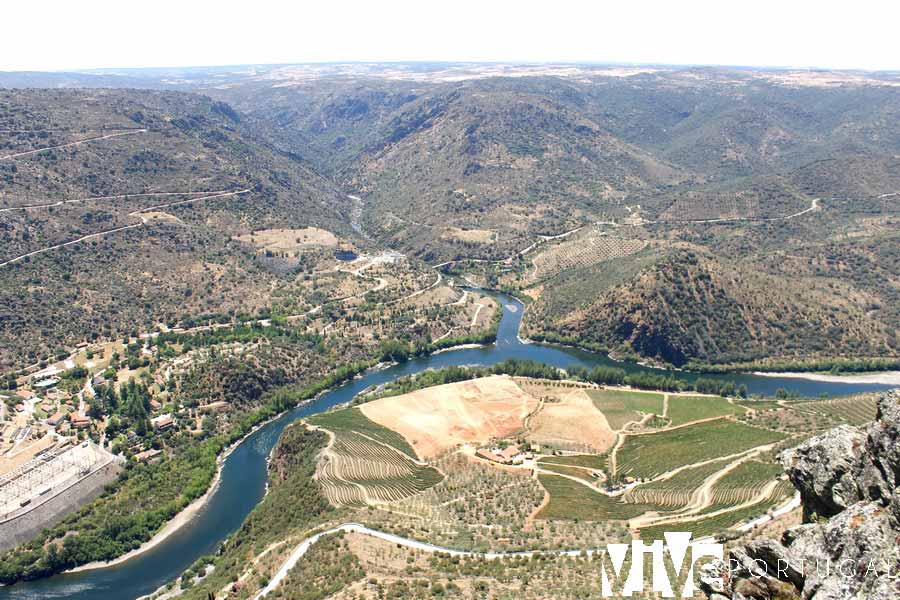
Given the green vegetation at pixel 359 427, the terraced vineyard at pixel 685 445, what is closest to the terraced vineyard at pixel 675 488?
the terraced vineyard at pixel 685 445

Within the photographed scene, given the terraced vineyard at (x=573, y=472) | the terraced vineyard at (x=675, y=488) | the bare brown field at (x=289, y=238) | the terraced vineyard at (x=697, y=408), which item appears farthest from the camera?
the bare brown field at (x=289, y=238)

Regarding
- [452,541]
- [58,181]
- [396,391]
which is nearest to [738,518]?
[452,541]

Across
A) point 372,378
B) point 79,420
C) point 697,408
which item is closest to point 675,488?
point 697,408

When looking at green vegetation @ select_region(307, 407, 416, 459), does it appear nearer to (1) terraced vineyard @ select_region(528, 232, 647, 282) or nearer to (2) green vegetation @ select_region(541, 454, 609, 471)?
(2) green vegetation @ select_region(541, 454, 609, 471)

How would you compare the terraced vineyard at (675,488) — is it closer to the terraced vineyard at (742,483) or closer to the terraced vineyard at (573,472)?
the terraced vineyard at (742,483)

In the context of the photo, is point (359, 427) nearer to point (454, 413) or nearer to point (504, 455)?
point (454, 413)

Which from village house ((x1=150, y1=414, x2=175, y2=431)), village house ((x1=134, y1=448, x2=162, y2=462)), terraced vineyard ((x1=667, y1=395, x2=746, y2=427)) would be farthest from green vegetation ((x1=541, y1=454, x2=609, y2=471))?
village house ((x1=150, y1=414, x2=175, y2=431))
